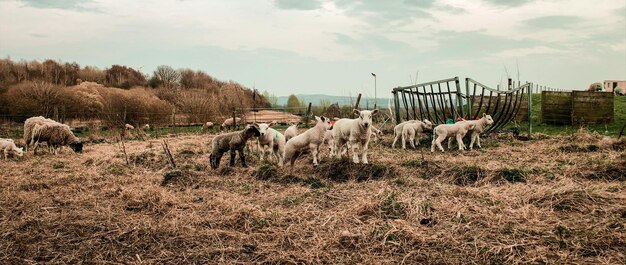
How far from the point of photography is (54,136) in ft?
50.2

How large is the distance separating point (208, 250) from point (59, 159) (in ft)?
34.8

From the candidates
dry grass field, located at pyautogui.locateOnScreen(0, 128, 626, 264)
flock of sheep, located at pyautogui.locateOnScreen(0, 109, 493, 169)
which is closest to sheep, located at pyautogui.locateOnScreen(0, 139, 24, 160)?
flock of sheep, located at pyautogui.locateOnScreen(0, 109, 493, 169)

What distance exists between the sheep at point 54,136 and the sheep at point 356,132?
10.0 metres

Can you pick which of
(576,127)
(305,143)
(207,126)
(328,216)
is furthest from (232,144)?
(207,126)

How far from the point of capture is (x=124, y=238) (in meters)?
5.26

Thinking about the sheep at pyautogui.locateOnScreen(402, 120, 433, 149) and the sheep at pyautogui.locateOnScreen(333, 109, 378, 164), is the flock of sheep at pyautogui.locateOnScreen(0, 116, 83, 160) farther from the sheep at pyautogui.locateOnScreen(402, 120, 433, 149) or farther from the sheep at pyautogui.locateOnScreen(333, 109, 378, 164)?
the sheep at pyautogui.locateOnScreen(402, 120, 433, 149)

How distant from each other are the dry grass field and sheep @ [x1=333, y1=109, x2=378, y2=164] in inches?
37.7

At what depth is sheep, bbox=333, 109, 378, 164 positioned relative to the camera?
970 centimetres

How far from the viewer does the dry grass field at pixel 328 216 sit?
181 inches

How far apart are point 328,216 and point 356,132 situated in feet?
14.6

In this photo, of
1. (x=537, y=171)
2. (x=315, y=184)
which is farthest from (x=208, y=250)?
(x=537, y=171)

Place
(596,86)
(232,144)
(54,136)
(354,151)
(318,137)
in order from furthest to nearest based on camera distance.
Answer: (596,86) < (54,136) < (232,144) < (318,137) < (354,151)

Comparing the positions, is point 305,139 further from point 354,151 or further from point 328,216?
point 328,216

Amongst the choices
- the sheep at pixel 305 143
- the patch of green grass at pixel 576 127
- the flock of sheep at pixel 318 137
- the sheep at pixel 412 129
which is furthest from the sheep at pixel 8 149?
the patch of green grass at pixel 576 127
